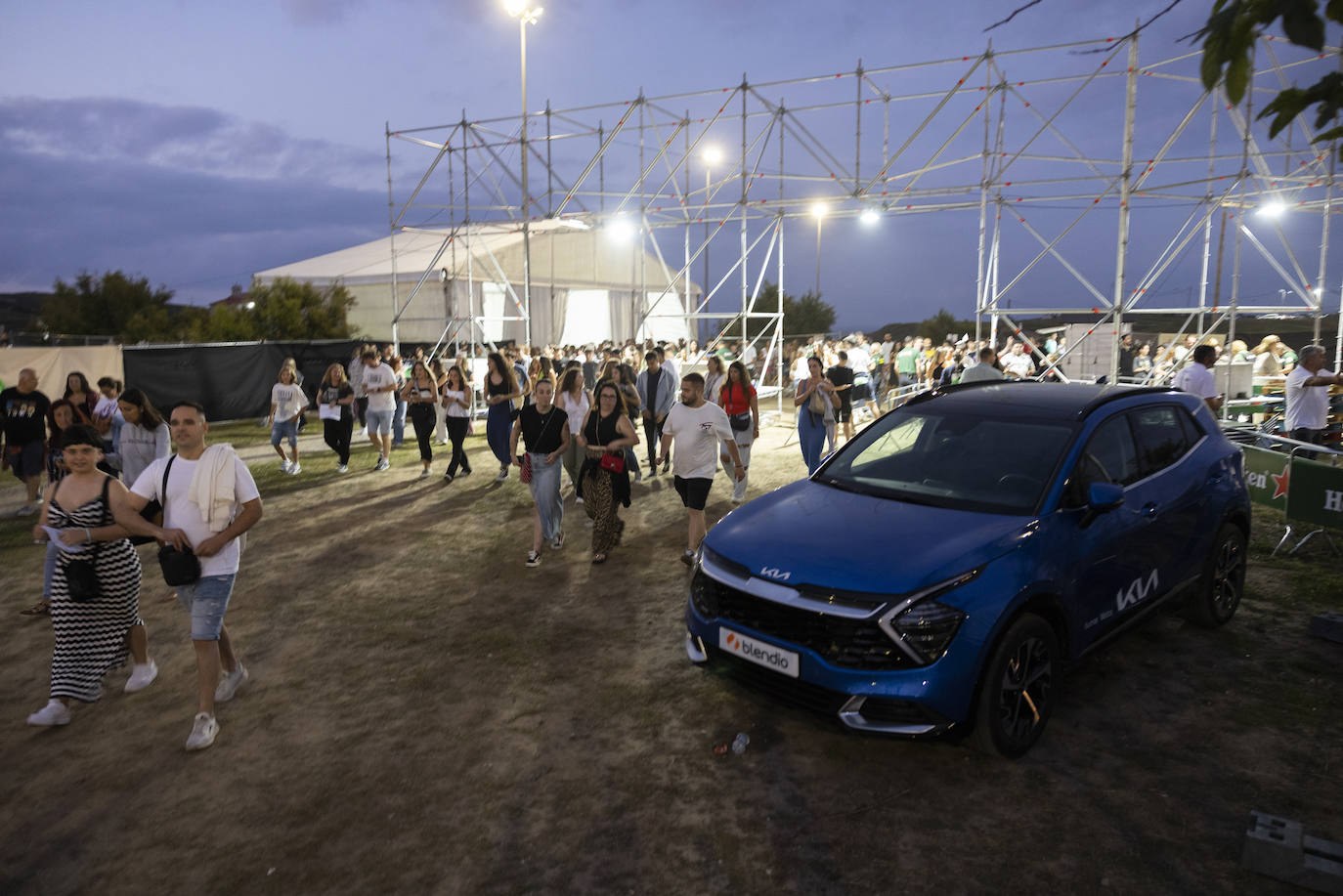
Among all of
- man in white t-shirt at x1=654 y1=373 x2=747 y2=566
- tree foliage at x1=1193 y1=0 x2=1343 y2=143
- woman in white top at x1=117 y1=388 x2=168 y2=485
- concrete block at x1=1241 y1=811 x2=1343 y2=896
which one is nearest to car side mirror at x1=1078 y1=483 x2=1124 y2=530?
concrete block at x1=1241 y1=811 x2=1343 y2=896

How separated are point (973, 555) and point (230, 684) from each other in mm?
4170

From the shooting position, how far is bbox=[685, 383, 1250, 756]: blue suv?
3436 mm

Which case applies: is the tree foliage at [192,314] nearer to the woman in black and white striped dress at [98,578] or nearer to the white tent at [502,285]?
the white tent at [502,285]

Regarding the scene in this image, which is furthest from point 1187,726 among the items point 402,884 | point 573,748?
point 402,884

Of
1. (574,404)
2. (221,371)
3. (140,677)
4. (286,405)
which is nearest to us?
(140,677)

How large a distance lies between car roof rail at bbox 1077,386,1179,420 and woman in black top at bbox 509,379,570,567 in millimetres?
4008

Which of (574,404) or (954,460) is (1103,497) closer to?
(954,460)

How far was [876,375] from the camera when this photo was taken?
2316 centimetres

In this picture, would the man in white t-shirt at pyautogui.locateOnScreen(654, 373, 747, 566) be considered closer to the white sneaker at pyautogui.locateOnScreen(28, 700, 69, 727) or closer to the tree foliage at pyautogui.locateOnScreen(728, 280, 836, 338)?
the white sneaker at pyautogui.locateOnScreen(28, 700, 69, 727)

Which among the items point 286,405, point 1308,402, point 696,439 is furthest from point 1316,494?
point 286,405

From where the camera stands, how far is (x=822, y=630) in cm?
356

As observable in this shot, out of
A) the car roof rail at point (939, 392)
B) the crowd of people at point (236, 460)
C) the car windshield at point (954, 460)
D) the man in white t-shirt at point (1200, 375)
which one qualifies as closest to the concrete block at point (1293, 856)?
the car windshield at point (954, 460)

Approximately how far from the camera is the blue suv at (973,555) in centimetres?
344

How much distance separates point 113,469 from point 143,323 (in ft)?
102
